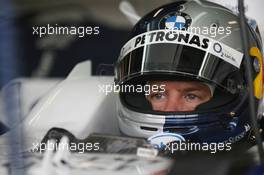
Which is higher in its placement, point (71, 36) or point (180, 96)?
point (71, 36)

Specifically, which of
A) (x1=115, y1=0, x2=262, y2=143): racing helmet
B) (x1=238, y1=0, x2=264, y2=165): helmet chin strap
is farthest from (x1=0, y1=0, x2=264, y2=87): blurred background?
(x1=238, y1=0, x2=264, y2=165): helmet chin strap

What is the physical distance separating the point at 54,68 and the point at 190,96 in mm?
370

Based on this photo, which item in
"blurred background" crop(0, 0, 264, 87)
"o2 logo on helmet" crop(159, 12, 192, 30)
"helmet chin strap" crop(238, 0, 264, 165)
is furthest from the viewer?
"o2 logo on helmet" crop(159, 12, 192, 30)

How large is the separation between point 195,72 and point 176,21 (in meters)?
0.13

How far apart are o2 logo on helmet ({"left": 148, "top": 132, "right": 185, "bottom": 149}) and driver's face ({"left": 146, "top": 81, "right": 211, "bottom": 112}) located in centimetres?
7

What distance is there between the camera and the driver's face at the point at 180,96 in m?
1.36

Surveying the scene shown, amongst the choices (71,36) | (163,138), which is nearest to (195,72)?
(163,138)

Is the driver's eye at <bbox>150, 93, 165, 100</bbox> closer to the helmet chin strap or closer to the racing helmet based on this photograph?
the racing helmet

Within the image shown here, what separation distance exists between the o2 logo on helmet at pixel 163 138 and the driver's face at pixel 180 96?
75 mm

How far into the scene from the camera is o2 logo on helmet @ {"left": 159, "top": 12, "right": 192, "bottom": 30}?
4.40 ft

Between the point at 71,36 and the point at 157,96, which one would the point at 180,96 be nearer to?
the point at 157,96

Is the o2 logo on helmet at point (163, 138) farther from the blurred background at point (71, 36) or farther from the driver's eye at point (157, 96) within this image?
the blurred background at point (71, 36)

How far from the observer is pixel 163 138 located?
1297 mm

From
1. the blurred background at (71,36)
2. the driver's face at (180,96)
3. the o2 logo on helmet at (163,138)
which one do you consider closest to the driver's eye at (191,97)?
the driver's face at (180,96)
